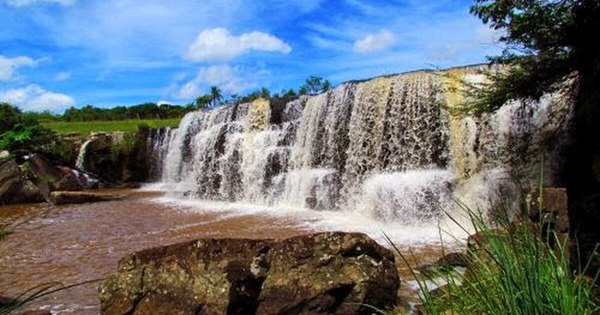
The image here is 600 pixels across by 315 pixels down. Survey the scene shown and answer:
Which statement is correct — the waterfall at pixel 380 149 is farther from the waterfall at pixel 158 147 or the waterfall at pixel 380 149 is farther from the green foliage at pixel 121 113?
the green foliage at pixel 121 113

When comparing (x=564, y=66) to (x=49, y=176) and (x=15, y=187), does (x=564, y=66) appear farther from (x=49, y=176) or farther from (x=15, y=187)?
(x=49, y=176)

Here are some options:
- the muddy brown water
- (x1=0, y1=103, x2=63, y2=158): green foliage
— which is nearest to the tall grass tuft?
the muddy brown water

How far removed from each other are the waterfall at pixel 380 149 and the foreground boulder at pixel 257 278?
184 inches

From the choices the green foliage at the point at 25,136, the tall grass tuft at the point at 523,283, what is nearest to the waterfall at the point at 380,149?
the tall grass tuft at the point at 523,283

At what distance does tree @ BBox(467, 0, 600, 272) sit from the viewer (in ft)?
29.3

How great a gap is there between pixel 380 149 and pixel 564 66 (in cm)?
686

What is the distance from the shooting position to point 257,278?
5695 mm

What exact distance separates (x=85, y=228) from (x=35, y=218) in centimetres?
348

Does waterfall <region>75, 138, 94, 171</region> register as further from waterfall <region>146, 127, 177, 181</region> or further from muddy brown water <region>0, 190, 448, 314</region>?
muddy brown water <region>0, 190, 448, 314</region>

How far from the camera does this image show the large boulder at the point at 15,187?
1989cm

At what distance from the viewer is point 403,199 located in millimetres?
12977

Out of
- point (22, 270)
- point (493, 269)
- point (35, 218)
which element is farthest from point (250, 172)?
point (493, 269)

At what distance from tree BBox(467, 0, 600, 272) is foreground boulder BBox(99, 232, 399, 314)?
14.2ft

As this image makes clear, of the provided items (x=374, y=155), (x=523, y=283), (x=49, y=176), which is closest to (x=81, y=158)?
(x=49, y=176)
